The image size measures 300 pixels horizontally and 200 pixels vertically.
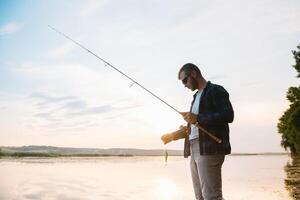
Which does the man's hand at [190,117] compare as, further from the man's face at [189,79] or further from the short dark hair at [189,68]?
the short dark hair at [189,68]

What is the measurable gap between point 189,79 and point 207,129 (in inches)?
24.3

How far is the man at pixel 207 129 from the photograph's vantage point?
16.4 feet

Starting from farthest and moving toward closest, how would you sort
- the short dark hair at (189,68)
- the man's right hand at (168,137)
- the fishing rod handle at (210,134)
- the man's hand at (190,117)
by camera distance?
the man's right hand at (168,137), the short dark hair at (189,68), the man's hand at (190,117), the fishing rod handle at (210,134)

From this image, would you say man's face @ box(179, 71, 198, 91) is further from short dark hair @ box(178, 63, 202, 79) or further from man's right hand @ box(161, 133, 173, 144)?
man's right hand @ box(161, 133, 173, 144)

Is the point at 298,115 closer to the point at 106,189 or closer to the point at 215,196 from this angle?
the point at 106,189

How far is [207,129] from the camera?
511 centimetres

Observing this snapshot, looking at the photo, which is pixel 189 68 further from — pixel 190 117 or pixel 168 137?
pixel 168 137

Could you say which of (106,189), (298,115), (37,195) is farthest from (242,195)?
(298,115)

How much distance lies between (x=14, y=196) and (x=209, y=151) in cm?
910

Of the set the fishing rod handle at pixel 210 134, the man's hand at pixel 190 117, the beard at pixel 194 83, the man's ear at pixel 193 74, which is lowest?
the fishing rod handle at pixel 210 134

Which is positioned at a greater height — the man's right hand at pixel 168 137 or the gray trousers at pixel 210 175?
the man's right hand at pixel 168 137

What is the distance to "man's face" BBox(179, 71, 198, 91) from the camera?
17.3 feet

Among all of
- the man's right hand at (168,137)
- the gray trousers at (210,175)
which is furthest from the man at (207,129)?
the man's right hand at (168,137)

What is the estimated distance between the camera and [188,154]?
18.3 ft
